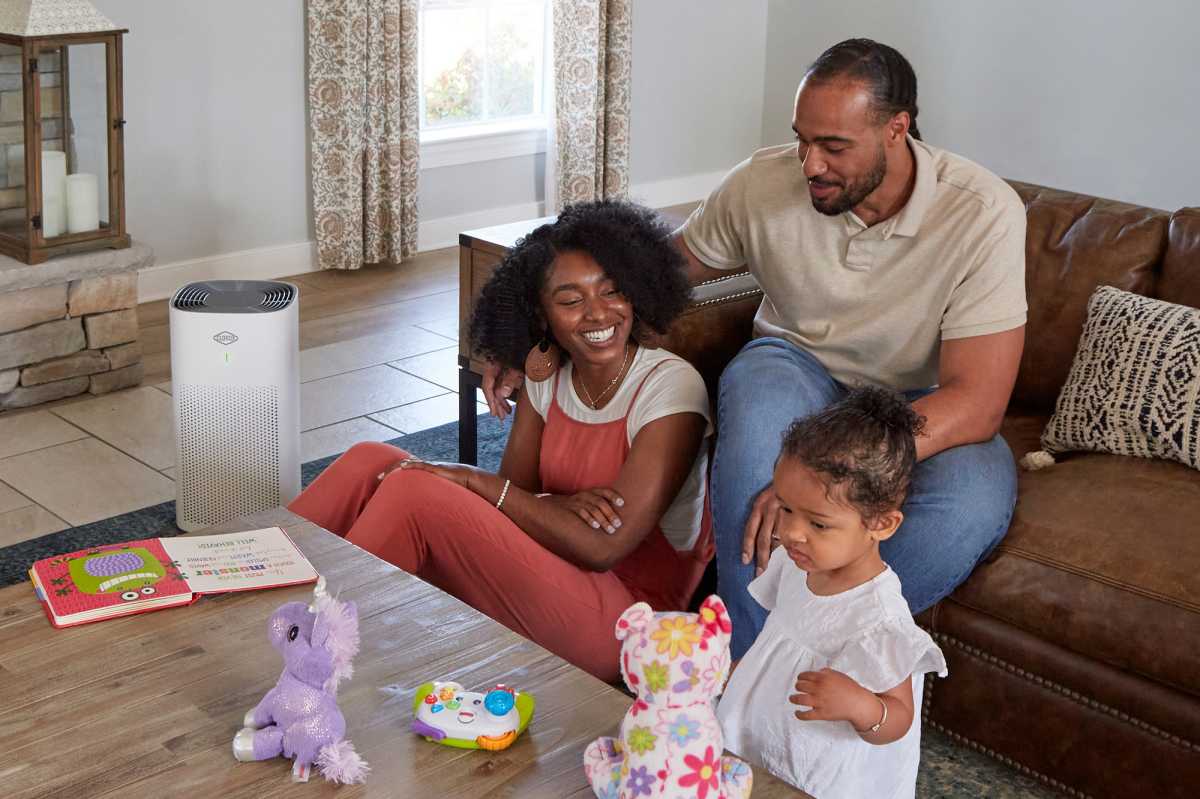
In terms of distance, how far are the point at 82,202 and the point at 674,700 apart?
259 centimetres

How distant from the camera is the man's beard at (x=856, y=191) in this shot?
2152 mm

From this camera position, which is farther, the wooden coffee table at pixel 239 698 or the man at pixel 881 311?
the man at pixel 881 311

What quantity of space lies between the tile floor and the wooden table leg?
37cm

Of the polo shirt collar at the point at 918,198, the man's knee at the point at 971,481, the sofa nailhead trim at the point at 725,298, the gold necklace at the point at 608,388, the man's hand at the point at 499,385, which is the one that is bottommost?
the man's knee at the point at 971,481

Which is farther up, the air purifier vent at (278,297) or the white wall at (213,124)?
the white wall at (213,124)

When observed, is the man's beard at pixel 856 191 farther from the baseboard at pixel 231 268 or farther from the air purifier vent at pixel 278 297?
the baseboard at pixel 231 268

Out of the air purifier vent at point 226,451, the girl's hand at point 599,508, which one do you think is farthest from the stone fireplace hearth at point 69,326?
the girl's hand at point 599,508

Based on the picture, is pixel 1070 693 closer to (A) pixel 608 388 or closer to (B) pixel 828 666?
(B) pixel 828 666

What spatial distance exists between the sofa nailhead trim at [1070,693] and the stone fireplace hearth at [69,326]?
2296mm

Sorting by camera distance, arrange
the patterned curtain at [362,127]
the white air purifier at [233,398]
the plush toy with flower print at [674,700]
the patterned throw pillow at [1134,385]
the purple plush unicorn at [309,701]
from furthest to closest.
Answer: the patterned curtain at [362,127], the white air purifier at [233,398], the patterned throw pillow at [1134,385], the purple plush unicorn at [309,701], the plush toy with flower print at [674,700]

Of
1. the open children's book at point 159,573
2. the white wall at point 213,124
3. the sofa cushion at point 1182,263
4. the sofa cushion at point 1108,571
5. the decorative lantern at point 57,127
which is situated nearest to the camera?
the open children's book at point 159,573

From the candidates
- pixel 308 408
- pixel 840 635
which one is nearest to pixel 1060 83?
pixel 308 408

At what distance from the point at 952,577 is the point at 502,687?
0.79 m

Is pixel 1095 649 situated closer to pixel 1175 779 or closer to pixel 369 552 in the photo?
pixel 1175 779
